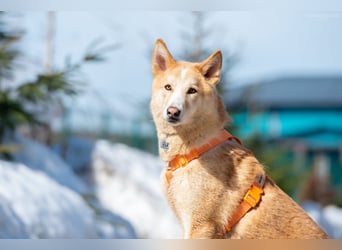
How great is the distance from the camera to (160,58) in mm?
3420

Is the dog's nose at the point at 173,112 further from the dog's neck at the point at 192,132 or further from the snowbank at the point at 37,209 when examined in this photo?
the snowbank at the point at 37,209

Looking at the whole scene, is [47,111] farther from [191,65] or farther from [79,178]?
→ [191,65]

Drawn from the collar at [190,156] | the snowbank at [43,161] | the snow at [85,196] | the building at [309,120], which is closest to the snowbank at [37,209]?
the snow at [85,196]

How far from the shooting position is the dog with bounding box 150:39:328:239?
127 inches

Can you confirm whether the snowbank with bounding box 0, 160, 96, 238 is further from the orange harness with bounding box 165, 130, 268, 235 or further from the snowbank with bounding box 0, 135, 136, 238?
the orange harness with bounding box 165, 130, 268, 235

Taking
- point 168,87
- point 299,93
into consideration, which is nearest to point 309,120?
point 299,93

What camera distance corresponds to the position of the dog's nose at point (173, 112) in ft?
10.4

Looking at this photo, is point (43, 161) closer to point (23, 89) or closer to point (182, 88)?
point (23, 89)

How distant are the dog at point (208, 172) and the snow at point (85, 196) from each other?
1878 mm

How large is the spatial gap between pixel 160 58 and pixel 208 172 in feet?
2.22

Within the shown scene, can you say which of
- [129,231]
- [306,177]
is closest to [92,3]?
[129,231]

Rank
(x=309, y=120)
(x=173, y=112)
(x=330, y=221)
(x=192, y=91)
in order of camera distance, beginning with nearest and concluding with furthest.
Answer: (x=173, y=112), (x=192, y=91), (x=330, y=221), (x=309, y=120)

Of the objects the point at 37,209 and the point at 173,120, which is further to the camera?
the point at 37,209

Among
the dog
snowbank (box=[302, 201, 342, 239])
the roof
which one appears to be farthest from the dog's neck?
the roof
